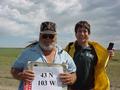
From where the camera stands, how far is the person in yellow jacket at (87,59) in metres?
7.39

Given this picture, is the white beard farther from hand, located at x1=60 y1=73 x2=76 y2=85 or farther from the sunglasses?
hand, located at x1=60 y1=73 x2=76 y2=85

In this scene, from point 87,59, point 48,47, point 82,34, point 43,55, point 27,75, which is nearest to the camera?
point 27,75

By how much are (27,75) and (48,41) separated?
54 centimetres

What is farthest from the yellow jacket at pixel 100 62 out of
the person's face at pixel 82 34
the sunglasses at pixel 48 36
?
the sunglasses at pixel 48 36

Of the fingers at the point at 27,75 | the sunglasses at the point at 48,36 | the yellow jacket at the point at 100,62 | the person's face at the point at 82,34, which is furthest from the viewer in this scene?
the yellow jacket at the point at 100,62

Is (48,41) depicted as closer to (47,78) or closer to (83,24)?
(47,78)

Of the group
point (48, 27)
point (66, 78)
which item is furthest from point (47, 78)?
point (48, 27)

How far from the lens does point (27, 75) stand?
6.02 m

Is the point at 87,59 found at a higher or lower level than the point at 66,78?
higher

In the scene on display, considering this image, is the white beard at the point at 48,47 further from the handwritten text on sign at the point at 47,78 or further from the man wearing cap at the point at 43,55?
the handwritten text on sign at the point at 47,78

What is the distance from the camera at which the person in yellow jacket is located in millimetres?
7387

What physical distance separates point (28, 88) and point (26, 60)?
381mm

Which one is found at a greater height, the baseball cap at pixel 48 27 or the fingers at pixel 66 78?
the baseball cap at pixel 48 27

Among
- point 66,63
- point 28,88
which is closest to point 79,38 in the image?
point 66,63
